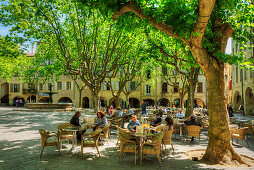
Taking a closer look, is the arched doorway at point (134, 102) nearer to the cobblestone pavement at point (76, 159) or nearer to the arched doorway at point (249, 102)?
the arched doorway at point (249, 102)

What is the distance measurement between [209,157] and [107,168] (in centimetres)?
326

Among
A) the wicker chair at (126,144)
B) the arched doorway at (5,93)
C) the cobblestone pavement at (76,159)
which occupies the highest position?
the arched doorway at (5,93)

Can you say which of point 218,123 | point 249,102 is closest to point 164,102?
point 249,102

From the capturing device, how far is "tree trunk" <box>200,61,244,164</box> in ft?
19.7

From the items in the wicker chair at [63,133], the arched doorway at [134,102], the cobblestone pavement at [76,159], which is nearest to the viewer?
the cobblestone pavement at [76,159]

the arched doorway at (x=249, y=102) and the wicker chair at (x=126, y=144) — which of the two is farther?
the arched doorway at (x=249, y=102)

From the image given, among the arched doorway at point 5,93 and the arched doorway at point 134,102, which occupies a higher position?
the arched doorway at point 5,93

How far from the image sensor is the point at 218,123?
6.11 meters

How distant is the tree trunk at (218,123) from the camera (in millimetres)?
6020

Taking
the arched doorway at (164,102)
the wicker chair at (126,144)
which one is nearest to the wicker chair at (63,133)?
the wicker chair at (126,144)

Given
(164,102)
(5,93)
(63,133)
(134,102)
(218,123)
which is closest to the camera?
(218,123)

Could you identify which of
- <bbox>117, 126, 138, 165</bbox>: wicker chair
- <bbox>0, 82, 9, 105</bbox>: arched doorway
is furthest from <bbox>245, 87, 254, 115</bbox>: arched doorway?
<bbox>0, 82, 9, 105</bbox>: arched doorway

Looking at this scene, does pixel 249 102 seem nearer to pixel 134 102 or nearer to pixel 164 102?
pixel 164 102

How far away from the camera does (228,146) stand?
6.05 meters
